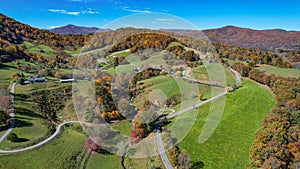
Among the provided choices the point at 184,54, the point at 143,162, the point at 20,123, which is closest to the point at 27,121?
the point at 20,123

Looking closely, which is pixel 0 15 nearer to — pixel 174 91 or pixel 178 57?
pixel 178 57

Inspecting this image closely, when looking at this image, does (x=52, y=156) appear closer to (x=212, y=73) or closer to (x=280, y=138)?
(x=280, y=138)

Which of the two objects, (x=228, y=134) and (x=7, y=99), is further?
(x=7, y=99)

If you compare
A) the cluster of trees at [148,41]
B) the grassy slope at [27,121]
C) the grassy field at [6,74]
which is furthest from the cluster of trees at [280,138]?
the grassy field at [6,74]

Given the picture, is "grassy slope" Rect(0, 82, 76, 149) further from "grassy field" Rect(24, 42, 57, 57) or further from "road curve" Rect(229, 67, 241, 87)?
"grassy field" Rect(24, 42, 57, 57)

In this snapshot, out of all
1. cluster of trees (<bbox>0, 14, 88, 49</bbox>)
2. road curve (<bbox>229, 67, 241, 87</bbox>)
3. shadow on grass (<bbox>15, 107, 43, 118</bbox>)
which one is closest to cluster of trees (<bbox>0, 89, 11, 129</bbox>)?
shadow on grass (<bbox>15, 107, 43, 118</bbox>)

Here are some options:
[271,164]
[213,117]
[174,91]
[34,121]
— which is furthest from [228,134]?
[34,121]
